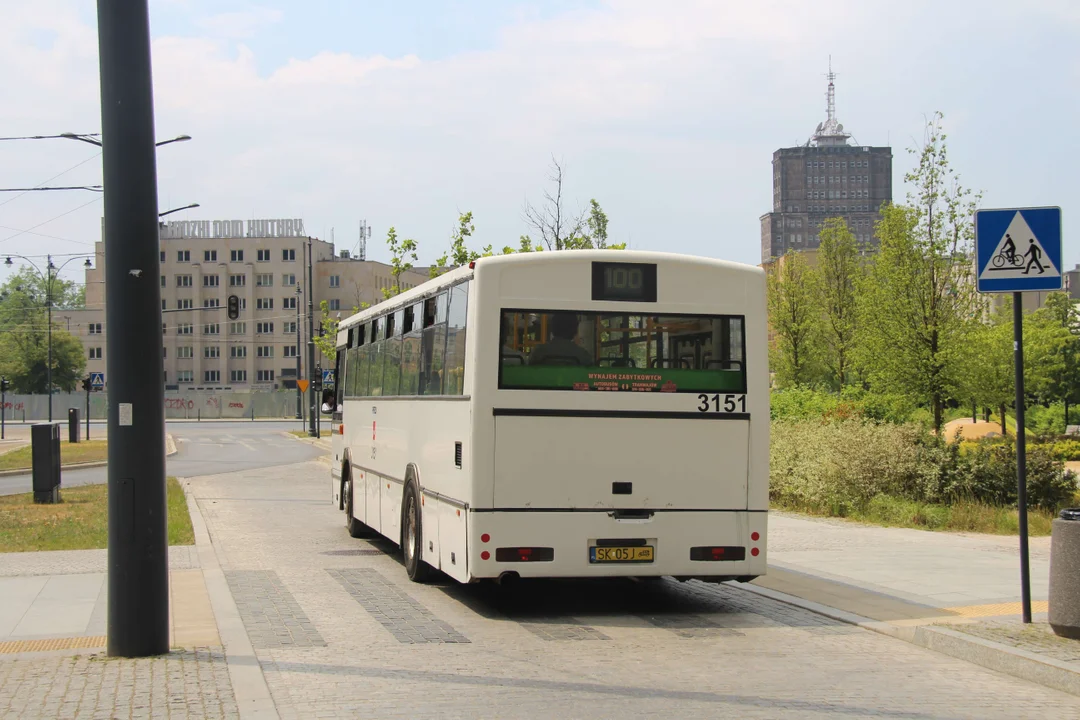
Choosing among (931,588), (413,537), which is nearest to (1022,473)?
(931,588)

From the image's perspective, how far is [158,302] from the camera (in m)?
8.41

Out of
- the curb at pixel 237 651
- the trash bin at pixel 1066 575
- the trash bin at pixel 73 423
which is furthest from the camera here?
the trash bin at pixel 73 423

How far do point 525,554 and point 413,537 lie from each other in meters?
2.63

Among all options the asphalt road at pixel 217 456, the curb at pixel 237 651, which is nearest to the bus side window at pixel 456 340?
the curb at pixel 237 651

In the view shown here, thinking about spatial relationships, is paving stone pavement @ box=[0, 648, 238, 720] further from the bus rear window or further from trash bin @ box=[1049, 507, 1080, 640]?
trash bin @ box=[1049, 507, 1080, 640]

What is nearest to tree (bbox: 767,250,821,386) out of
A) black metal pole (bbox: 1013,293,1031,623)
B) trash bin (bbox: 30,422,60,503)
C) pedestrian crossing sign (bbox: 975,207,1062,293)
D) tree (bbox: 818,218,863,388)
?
tree (bbox: 818,218,863,388)

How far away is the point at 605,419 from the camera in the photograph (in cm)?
1104

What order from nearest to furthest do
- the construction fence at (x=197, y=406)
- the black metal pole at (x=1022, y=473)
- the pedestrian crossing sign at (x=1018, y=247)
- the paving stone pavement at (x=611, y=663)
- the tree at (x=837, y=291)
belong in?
the paving stone pavement at (x=611, y=663) < the black metal pole at (x=1022, y=473) < the pedestrian crossing sign at (x=1018, y=247) < the tree at (x=837, y=291) < the construction fence at (x=197, y=406)

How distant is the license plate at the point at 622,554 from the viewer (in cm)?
1095

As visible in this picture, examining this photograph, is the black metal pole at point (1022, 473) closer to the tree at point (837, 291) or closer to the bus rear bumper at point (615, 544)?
the bus rear bumper at point (615, 544)

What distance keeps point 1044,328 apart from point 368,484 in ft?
107

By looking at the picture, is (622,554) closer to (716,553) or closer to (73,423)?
(716,553)

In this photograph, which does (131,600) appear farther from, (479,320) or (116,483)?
(479,320)

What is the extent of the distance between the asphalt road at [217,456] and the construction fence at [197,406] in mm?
33182
